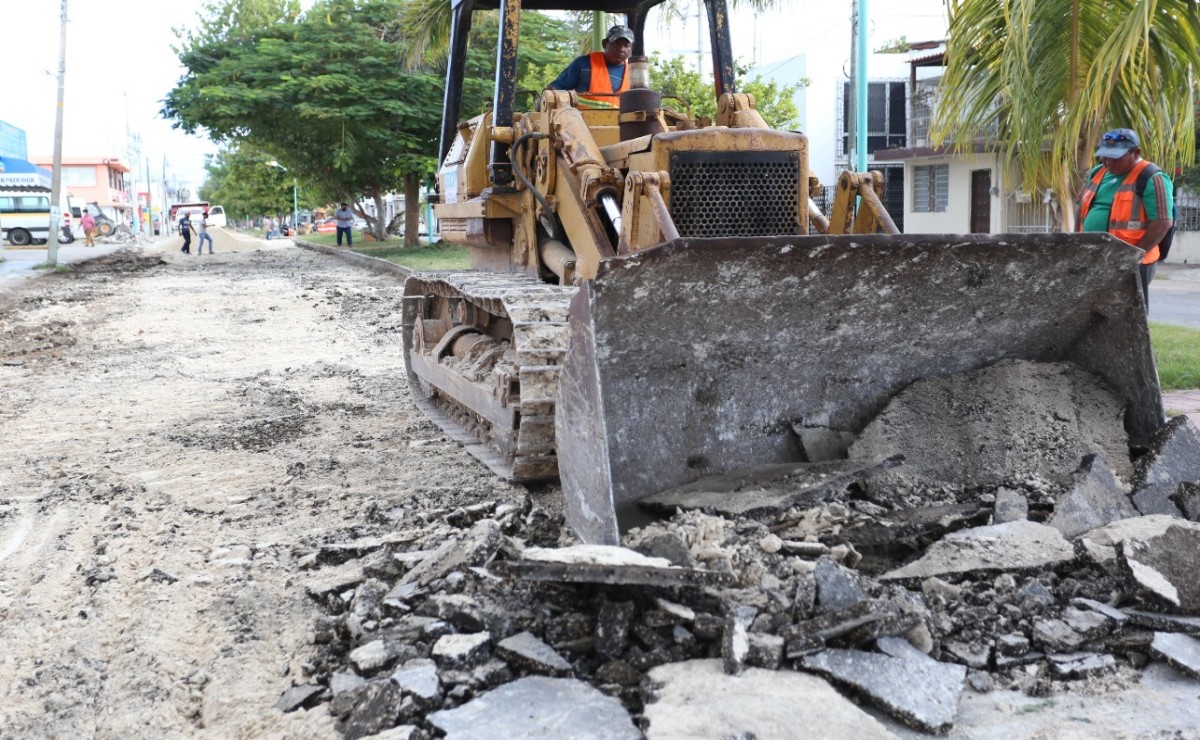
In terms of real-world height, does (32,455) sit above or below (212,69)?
Answer: below

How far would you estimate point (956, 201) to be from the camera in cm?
2936

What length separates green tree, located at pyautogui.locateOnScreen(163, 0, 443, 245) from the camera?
2497 centimetres

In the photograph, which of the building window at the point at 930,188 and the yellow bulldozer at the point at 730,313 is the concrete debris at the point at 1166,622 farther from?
the building window at the point at 930,188

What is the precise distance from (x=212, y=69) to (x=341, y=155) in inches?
152

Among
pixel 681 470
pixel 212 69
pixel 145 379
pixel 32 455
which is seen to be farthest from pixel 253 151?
pixel 681 470

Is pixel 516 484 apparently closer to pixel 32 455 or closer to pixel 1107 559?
pixel 1107 559

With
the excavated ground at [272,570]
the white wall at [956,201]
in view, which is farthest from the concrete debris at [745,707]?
the white wall at [956,201]

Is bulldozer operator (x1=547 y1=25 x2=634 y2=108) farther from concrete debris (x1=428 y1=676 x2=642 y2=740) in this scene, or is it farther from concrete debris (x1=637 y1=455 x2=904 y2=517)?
concrete debris (x1=428 y1=676 x2=642 y2=740)

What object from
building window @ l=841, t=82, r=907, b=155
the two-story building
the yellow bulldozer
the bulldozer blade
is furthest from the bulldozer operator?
the two-story building

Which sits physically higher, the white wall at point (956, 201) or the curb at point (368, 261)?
the white wall at point (956, 201)

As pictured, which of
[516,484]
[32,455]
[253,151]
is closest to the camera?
[516,484]

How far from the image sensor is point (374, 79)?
25688 millimetres

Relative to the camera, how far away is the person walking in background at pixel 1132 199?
257 inches

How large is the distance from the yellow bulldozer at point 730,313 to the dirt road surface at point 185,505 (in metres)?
0.93
